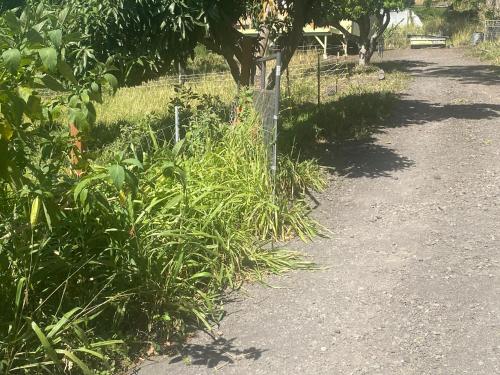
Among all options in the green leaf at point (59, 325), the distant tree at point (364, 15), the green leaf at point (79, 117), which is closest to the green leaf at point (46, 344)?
the green leaf at point (59, 325)

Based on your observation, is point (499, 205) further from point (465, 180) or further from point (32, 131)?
point (32, 131)

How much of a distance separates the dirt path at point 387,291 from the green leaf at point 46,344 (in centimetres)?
68

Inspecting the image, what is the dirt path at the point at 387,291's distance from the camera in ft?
12.9

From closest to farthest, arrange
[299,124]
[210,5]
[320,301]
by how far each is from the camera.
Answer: [320,301] < [210,5] < [299,124]

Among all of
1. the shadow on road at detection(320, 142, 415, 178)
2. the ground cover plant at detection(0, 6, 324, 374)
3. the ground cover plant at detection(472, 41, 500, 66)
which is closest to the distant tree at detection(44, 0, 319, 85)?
the shadow on road at detection(320, 142, 415, 178)

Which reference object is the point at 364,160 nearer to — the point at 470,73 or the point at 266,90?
the point at 266,90

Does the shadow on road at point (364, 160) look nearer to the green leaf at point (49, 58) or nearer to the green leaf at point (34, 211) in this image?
the green leaf at point (34, 211)

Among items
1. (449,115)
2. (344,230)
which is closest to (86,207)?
(344,230)

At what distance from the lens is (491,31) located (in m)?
32.7

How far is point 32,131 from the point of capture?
352cm

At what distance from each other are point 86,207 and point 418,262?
2.90 meters

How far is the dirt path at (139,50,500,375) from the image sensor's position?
12.9 feet

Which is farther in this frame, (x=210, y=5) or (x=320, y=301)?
(x=210, y=5)

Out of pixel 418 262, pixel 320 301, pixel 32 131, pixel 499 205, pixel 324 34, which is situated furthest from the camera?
pixel 324 34
